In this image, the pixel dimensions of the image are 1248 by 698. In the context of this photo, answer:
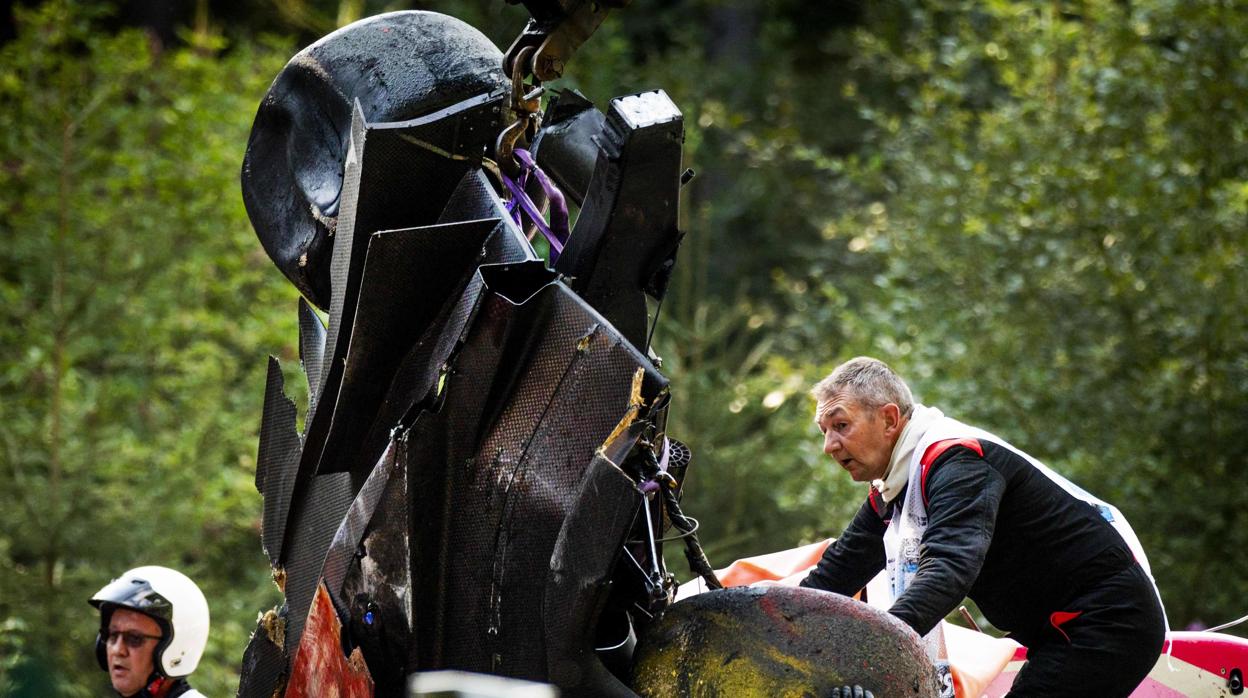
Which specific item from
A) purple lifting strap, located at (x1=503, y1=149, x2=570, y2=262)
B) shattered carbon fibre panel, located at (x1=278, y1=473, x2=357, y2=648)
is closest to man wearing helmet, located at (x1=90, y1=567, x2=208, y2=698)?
shattered carbon fibre panel, located at (x1=278, y1=473, x2=357, y2=648)

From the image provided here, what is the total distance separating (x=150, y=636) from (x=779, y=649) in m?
2.89

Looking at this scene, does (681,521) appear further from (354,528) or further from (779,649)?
(354,528)

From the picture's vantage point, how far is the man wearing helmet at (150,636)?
18.3 feet

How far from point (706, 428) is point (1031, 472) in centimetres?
599

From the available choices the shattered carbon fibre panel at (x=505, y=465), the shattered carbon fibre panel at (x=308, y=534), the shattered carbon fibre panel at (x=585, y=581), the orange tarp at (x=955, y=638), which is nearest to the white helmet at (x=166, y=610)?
the shattered carbon fibre panel at (x=308, y=534)

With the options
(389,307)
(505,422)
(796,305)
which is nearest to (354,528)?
(505,422)

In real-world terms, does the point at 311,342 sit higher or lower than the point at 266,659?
higher

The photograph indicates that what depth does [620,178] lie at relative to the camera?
3.96m

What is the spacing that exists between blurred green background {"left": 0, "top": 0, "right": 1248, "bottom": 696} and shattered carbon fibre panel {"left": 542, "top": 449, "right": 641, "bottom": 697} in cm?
540

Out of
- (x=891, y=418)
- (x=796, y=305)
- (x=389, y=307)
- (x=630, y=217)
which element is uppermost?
(x=630, y=217)

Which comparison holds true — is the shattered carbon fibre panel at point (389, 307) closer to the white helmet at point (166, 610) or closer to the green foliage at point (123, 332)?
the white helmet at point (166, 610)

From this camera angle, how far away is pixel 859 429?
14.6 feet

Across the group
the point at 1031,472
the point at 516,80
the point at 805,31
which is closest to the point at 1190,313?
the point at 1031,472

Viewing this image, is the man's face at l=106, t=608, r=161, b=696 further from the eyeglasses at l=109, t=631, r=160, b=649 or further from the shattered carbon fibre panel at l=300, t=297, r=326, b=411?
the shattered carbon fibre panel at l=300, t=297, r=326, b=411
